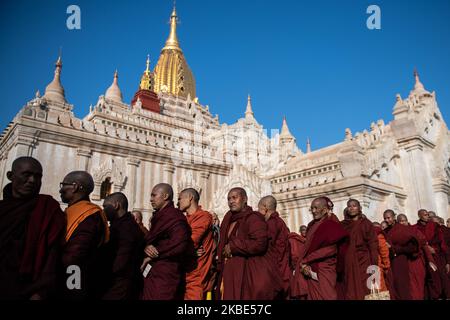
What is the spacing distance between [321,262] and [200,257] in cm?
190

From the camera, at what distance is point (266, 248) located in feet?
17.2

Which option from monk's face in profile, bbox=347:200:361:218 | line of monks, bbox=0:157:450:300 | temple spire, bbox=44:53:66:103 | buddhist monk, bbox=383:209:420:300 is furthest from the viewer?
temple spire, bbox=44:53:66:103

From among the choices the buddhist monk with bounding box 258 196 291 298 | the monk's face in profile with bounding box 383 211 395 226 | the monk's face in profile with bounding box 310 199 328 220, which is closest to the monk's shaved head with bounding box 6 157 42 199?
the buddhist monk with bounding box 258 196 291 298

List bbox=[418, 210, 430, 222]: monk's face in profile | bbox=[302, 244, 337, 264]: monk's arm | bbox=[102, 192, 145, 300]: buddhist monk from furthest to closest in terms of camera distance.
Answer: bbox=[418, 210, 430, 222]: monk's face in profile < bbox=[302, 244, 337, 264]: monk's arm < bbox=[102, 192, 145, 300]: buddhist monk

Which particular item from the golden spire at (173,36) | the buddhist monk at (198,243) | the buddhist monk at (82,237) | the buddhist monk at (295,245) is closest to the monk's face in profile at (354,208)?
the buddhist monk at (295,245)

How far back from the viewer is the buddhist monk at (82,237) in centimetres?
353

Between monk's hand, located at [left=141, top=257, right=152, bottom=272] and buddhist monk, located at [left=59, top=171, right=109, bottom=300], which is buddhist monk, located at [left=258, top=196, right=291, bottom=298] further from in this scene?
buddhist monk, located at [left=59, top=171, right=109, bottom=300]

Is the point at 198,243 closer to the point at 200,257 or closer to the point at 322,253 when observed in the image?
the point at 200,257

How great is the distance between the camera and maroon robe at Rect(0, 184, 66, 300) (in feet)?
10.3

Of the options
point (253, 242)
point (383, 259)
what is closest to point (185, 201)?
point (253, 242)

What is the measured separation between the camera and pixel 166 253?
473 centimetres

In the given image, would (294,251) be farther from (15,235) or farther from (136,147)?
(136,147)

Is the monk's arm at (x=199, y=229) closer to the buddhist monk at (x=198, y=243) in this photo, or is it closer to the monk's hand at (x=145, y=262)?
the buddhist monk at (x=198, y=243)

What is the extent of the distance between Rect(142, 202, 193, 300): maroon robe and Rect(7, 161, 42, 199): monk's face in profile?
1.80 m
